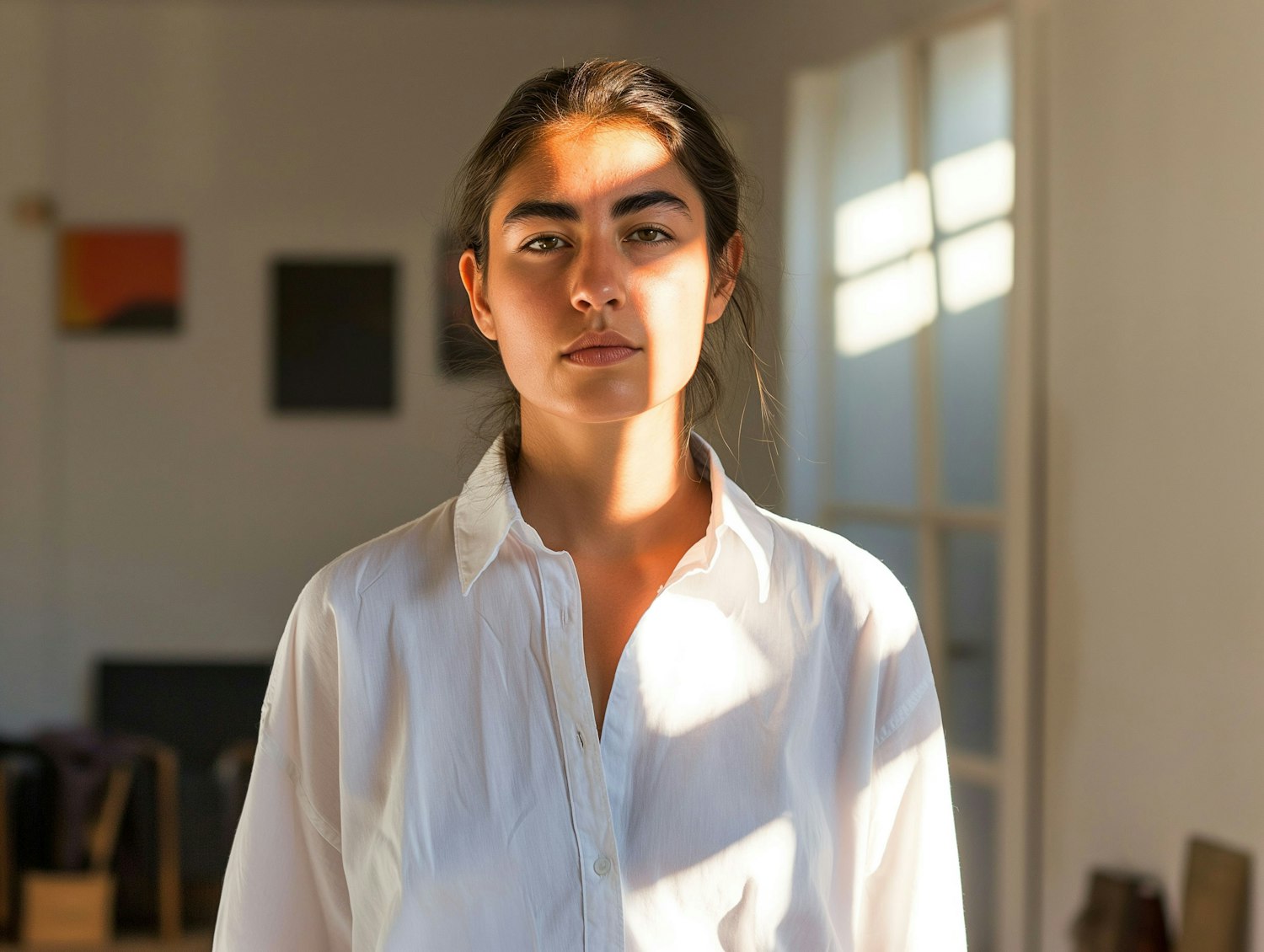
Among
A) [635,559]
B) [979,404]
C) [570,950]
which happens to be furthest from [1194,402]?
[570,950]

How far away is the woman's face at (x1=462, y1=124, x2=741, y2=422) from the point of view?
1.04m

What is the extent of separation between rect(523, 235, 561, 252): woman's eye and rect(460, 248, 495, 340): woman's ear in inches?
3.7

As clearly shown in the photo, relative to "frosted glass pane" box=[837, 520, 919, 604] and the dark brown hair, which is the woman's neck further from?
"frosted glass pane" box=[837, 520, 919, 604]

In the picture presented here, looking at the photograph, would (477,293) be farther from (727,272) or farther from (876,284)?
(876,284)

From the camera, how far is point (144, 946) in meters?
3.97

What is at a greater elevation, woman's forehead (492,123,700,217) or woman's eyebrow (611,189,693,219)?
woman's forehead (492,123,700,217)

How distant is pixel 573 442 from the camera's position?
1.12 meters

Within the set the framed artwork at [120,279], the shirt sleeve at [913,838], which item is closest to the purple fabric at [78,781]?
the framed artwork at [120,279]

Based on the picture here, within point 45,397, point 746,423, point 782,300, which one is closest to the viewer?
point 782,300

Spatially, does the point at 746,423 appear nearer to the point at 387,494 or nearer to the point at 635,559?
the point at 387,494

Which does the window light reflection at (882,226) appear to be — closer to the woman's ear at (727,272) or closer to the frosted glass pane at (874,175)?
the frosted glass pane at (874,175)

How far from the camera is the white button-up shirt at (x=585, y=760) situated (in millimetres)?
1005

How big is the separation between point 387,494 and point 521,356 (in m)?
4.57

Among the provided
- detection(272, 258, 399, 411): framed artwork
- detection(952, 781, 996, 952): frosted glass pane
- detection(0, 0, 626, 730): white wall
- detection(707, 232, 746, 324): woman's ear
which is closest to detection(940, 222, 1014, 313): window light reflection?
detection(952, 781, 996, 952): frosted glass pane
